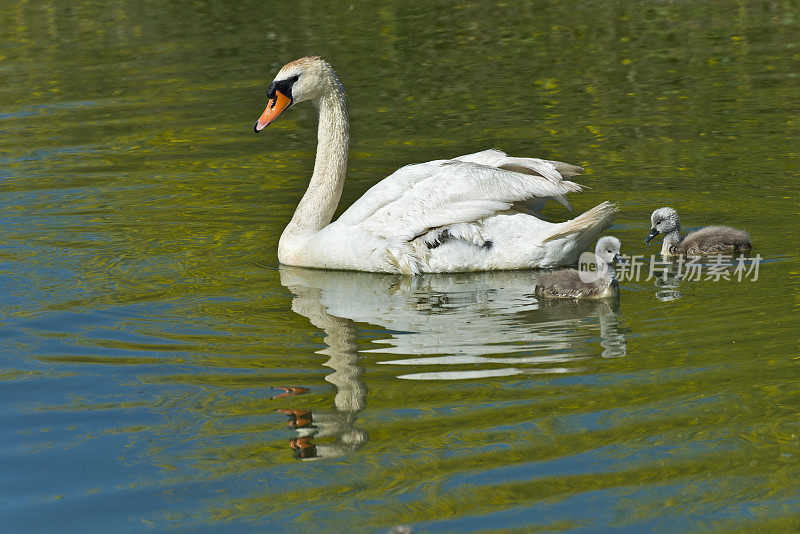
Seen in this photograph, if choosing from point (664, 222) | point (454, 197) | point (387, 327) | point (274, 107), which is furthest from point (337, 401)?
point (274, 107)

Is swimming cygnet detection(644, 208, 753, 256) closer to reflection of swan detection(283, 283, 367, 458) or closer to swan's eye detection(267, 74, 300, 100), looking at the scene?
reflection of swan detection(283, 283, 367, 458)

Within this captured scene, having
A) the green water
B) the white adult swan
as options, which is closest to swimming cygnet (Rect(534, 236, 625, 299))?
the green water

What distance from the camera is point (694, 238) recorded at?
9125 millimetres

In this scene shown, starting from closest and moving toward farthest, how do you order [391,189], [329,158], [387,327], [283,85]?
[387,327]
[391,189]
[283,85]
[329,158]

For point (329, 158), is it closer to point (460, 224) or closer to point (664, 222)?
point (460, 224)

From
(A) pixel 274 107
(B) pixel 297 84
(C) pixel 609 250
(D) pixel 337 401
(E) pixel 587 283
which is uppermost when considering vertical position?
(B) pixel 297 84

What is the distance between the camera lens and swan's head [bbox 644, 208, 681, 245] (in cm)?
915

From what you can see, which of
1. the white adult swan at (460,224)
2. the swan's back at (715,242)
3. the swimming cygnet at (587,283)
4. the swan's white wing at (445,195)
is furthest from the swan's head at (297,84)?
the swan's back at (715,242)

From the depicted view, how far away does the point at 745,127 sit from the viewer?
12.5 m

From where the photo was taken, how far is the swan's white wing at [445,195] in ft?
28.5

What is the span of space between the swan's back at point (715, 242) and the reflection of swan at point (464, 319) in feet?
4.08

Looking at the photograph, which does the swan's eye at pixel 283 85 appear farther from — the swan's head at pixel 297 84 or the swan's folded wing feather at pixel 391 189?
the swan's folded wing feather at pixel 391 189

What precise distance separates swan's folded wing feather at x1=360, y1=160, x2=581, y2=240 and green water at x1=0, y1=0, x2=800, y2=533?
48 cm

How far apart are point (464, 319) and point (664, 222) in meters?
2.20
